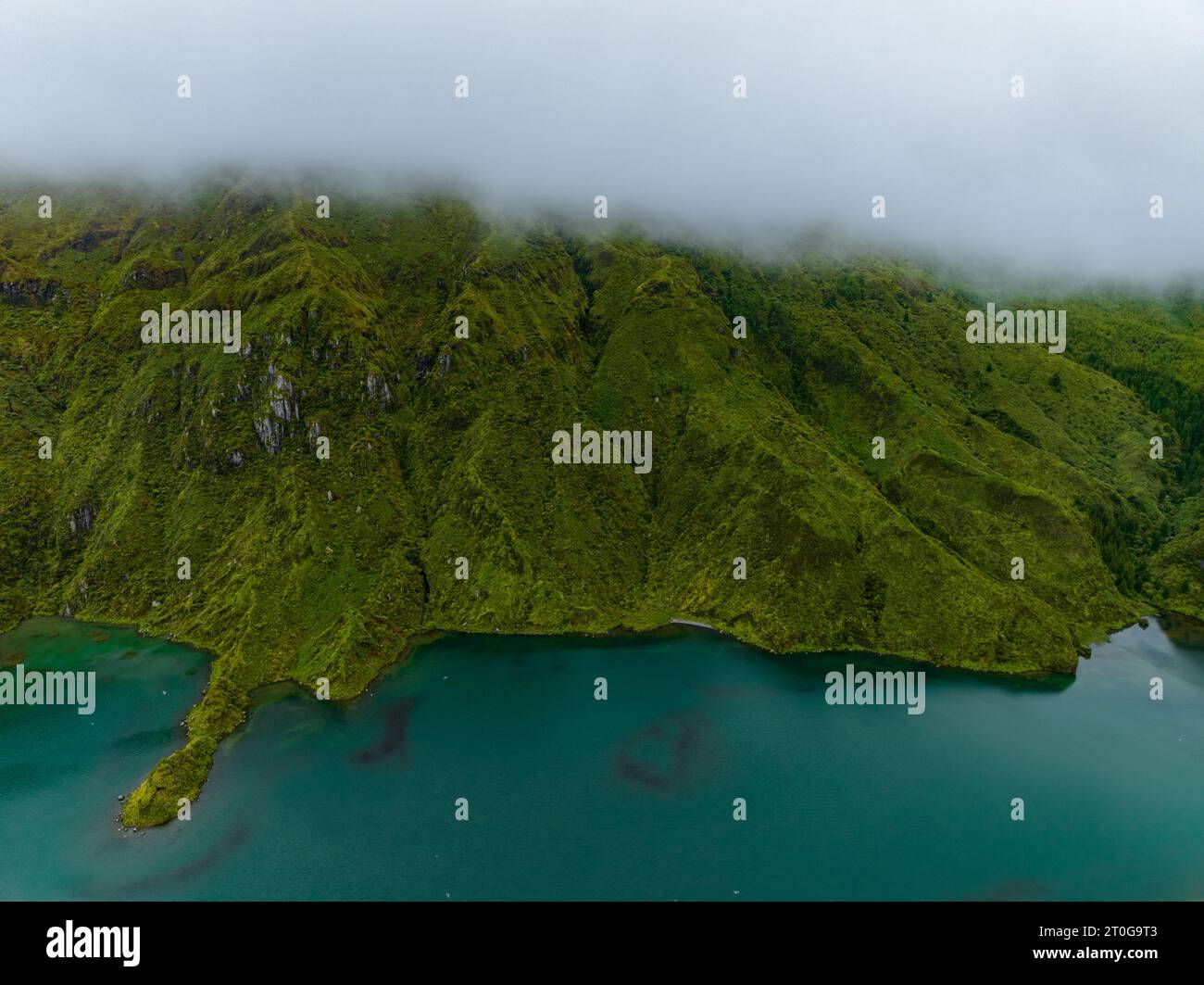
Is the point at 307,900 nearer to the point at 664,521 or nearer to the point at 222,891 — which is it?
the point at 222,891

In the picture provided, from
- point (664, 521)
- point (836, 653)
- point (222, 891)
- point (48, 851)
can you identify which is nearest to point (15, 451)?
point (48, 851)
